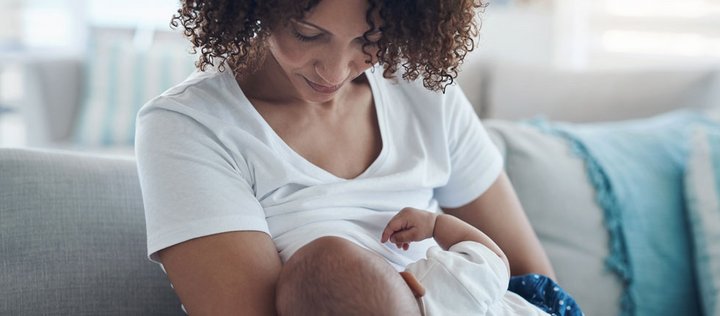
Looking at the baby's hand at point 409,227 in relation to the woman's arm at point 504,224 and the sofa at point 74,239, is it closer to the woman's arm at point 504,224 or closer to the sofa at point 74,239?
the woman's arm at point 504,224

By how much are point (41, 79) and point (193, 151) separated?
316 centimetres

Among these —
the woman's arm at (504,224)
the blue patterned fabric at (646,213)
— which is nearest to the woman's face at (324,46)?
the woman's arm at (504,224)

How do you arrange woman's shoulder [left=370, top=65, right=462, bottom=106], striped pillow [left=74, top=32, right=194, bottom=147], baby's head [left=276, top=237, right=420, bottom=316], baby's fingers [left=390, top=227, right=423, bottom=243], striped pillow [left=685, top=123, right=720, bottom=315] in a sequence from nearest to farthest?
1. baby's head [left=276, top=237, right=420, bottom=316]
2. baby's fingers [left=390, top=227, right=423, bottom=243]
3. woman's shoulder [left=370, top=65, right=462, bottom=106]
4. striped pillow [left=685, top=123, right=720, bottom=315]
5. striped pillow [left=74, top=32, right=194, bottom=147]

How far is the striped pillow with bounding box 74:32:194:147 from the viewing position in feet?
12.8

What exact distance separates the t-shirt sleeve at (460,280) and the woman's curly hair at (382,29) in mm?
275

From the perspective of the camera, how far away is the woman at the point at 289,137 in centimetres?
105

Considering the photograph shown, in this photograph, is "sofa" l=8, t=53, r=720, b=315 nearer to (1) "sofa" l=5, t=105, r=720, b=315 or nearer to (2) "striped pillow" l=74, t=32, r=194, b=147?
(1) "sofa" l=5, t=105, r=720, b=315

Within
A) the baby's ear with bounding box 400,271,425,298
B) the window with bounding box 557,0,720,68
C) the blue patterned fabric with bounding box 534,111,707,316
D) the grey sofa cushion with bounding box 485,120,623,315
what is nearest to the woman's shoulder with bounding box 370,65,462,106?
A: the baby's ear with bounding box 400,271,425,298

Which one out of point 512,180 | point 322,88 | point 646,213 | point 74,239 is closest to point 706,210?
point 646,213

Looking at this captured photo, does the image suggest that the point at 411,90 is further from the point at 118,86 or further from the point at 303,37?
the point at 118,86

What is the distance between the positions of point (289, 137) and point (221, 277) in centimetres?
25

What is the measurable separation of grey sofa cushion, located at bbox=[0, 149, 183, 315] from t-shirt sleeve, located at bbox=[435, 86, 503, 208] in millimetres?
496

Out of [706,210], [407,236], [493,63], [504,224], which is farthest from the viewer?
[493,63]

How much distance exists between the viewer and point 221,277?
104cm
